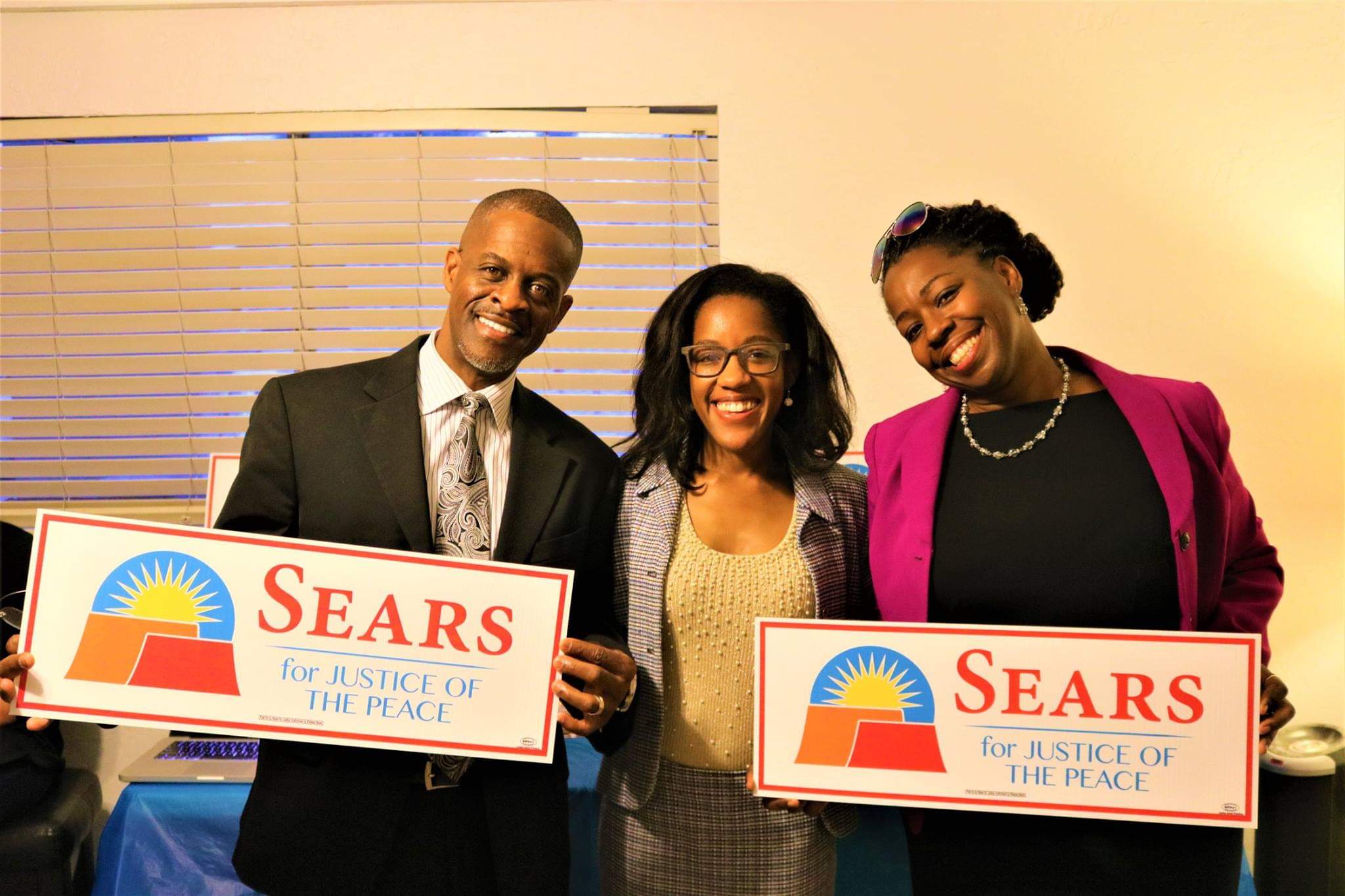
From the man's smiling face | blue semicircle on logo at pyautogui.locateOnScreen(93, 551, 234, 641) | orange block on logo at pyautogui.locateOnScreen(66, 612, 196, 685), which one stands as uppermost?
the man's smiling face

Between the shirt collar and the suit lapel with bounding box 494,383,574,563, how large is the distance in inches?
1.2

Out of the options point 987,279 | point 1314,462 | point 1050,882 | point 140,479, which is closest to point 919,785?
point 1050,882

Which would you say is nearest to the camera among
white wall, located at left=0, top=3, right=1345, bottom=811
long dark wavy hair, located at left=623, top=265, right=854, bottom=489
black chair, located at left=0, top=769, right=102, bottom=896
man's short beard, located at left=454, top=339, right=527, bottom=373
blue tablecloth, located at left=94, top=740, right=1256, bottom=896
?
man's short beard, located at left=454, top=339, right=527, bottom=373

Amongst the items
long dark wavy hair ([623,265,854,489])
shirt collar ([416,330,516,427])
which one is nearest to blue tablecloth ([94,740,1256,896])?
long dark wavy hair ([623,265,854,489])

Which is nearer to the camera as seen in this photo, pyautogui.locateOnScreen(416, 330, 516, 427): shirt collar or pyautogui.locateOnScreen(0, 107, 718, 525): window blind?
pyautogui.locateOnScreen(416, 330, 516, 427): shirt collar

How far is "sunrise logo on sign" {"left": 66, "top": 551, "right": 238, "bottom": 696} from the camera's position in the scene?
157 centimetres

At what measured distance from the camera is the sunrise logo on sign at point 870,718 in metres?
1.60

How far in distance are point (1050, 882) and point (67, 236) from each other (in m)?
3.60

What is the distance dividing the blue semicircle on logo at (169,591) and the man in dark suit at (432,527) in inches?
Answer: 3.7

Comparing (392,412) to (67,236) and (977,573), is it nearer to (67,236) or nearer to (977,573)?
(977,573)

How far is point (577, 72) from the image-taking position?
3244 millimetres

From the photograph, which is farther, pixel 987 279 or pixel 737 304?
pixel 737 304

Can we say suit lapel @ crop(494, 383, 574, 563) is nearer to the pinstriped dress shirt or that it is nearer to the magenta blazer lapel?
the pinstriped dress shirt

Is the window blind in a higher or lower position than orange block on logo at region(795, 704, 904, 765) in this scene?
higher
